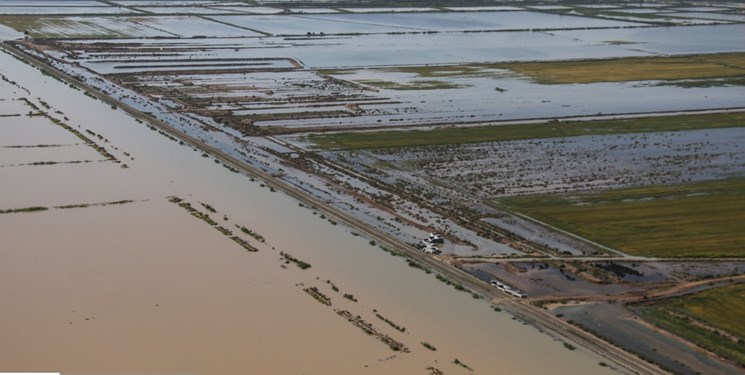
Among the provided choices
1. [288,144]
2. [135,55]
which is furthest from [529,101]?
[135,55]

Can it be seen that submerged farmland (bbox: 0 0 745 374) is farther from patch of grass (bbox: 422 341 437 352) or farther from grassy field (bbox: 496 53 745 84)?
grassy field (bbox: 496 53 745 84)

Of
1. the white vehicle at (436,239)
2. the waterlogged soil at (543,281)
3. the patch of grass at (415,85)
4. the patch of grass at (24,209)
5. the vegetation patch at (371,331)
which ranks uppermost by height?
the waterlogged soil at (543,281)

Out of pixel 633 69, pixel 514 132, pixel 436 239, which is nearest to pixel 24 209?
pixel 436 239

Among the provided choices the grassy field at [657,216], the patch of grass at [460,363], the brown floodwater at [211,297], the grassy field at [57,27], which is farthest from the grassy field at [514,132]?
the grassy field at [57,27]

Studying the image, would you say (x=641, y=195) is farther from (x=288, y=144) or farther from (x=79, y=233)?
(x=79, y=233)

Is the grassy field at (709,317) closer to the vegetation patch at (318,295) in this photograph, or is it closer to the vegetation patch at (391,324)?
the vegetation patch at (391,324)

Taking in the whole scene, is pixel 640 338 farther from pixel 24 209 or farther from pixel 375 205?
pixel 24 209

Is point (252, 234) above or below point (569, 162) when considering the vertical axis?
below
